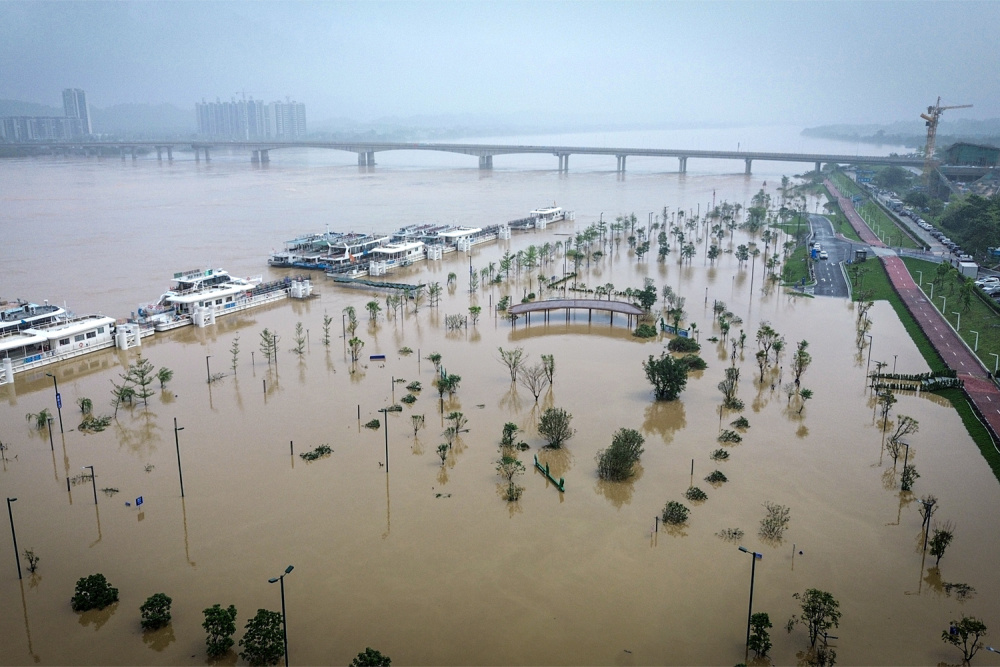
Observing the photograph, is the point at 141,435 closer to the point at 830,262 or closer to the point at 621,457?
the point at 621,457

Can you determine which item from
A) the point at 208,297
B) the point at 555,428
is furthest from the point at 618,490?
the point at 208,297

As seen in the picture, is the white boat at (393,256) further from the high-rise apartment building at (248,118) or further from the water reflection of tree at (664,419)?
the high-rise apartment building at (248,118)

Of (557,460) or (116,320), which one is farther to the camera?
(116,320)

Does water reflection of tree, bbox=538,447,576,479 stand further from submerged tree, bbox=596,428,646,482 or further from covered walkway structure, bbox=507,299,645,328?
covered walkway structure, bbox=507,299,645,328

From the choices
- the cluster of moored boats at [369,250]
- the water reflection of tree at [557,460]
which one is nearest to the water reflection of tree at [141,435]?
the water reflection of tree at [557,460]

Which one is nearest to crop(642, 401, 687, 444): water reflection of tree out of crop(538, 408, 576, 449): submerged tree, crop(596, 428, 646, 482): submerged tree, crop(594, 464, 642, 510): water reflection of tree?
crop(596, 428, 646, 482): submerged tree

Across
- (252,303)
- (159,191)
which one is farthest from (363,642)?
(159,191)

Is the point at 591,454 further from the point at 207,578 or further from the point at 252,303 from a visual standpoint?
the point at 252,303
